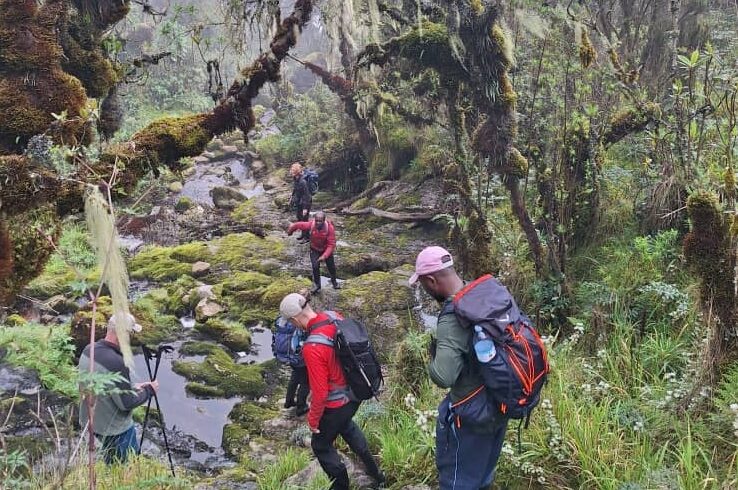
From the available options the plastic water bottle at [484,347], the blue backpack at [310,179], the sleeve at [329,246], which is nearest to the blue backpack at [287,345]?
the plastic water bottle at [484,347]

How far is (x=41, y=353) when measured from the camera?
700cm

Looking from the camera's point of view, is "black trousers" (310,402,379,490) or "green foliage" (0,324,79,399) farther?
"green foliage" (0,324,79,399)

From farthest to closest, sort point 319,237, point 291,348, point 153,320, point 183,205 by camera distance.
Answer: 1. point 183,205
2. point 319,237
3. point 153,320
4. point 291,348

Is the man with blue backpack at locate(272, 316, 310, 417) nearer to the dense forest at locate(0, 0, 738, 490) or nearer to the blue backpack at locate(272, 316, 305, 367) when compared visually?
the blue backpack at locate(272, 316, 305, 367)

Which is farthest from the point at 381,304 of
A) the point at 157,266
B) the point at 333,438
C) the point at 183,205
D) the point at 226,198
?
the point at 226,198

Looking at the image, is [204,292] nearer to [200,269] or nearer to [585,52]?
[200,269]

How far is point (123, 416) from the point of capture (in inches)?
185

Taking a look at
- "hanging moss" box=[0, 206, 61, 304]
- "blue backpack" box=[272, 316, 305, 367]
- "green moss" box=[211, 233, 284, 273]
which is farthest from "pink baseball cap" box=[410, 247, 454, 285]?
"green moss" box=[211, 233, 284, 273]

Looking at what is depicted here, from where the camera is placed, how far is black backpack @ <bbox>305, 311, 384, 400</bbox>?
4164 millimetres

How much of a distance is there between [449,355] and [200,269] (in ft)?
30.9

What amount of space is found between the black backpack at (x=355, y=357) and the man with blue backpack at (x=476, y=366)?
814mm

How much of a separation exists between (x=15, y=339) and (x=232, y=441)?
3114 millimetres

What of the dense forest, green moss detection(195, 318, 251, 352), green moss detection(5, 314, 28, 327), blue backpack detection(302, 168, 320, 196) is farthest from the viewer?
blue backpack detection(302, 168, 320, 196)

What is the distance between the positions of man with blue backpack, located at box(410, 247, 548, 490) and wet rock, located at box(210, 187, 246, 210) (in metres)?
14.7
